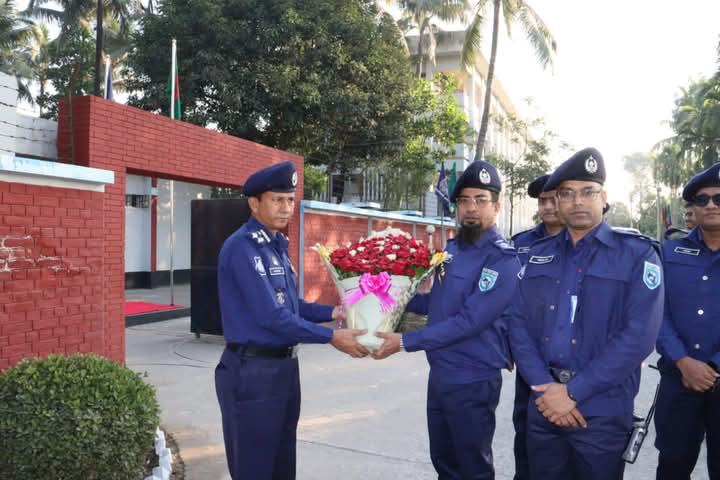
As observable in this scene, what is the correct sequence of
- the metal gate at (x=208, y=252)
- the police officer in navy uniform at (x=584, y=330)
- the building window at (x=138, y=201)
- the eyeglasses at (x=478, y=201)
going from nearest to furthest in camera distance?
the police officer in navy uniform at (x=584, y=330)
the eyeglasses at (x=478, y=201)
the metal gate at (x=208, y=252)
the building window at (x=138, y=201)

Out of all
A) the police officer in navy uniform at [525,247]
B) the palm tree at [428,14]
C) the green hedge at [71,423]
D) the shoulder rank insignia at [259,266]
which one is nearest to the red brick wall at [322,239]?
the police officer in navy uniform at [525,247]

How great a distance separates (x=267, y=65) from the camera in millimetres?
17172

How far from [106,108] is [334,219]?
6980 mm

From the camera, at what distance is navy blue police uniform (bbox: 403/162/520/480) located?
2.95 meters

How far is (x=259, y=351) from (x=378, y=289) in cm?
73

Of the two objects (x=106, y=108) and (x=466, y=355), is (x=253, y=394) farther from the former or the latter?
(x=106, y=108)

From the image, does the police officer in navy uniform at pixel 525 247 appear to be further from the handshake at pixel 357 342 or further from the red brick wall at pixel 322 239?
the red brick wall at pixel 322 239

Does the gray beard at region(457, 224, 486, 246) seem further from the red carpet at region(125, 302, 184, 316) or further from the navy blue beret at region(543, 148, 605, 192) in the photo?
the red carpet at region(125, 302, 184, 316)

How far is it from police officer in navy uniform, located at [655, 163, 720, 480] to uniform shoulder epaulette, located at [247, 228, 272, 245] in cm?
234

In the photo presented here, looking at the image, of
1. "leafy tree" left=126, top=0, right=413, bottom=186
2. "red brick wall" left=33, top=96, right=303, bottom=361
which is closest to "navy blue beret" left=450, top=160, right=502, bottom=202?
"red brick wall" left=33, top=96, right=303, bottom=361

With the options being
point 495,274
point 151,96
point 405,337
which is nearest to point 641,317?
point 495,274

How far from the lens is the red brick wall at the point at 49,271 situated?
4.59m

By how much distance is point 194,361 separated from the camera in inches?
318

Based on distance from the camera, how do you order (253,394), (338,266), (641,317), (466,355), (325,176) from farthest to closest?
(325,176) → (338,266) → (466,355) → (253,394) → (641,317)
